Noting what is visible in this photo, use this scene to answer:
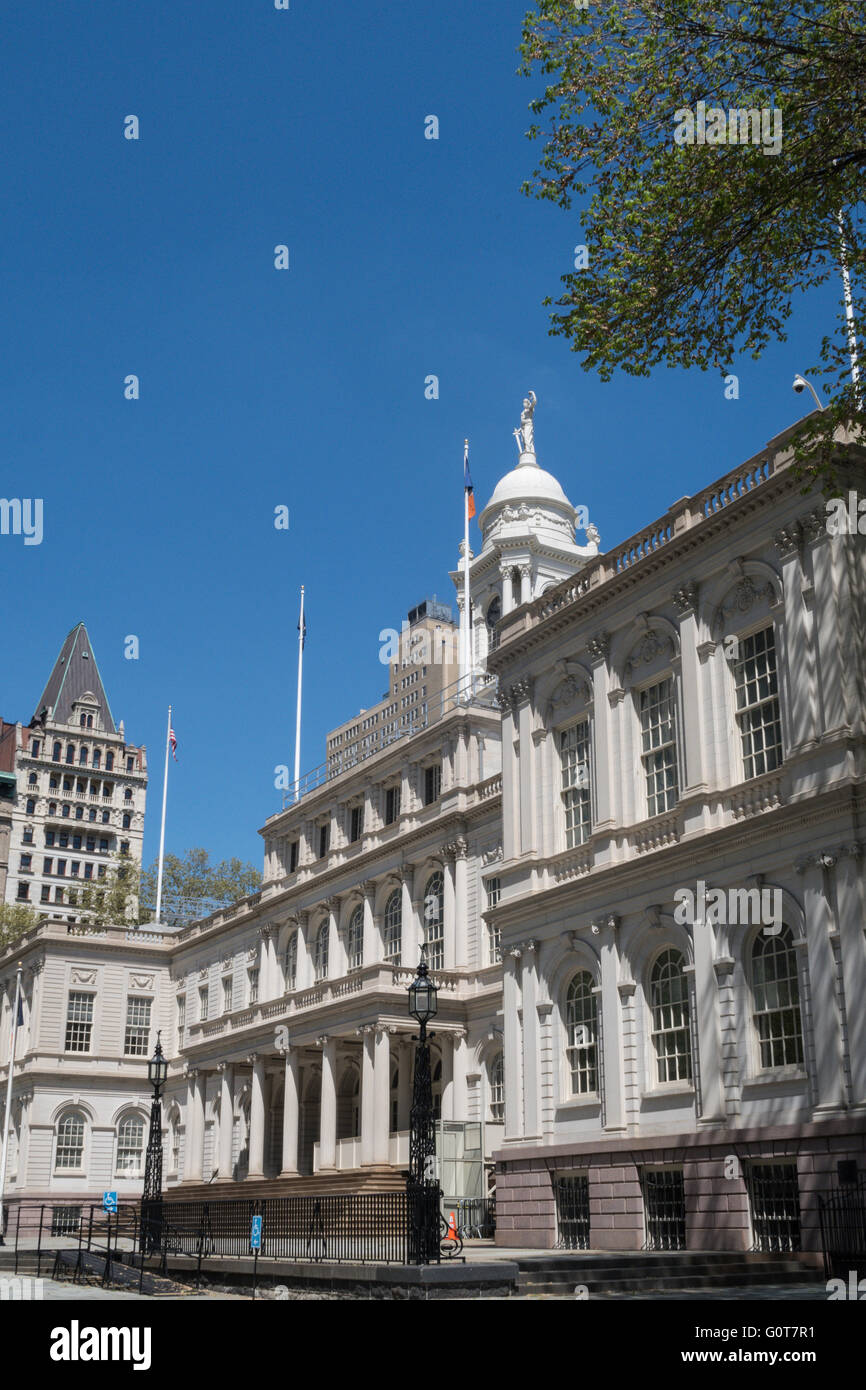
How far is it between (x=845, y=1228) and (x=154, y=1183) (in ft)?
56.9

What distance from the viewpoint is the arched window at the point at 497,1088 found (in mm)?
41844

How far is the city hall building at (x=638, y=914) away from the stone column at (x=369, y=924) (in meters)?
0.08

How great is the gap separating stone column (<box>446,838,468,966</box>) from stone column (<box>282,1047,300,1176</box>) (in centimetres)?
883

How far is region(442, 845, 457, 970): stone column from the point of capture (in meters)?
45.3

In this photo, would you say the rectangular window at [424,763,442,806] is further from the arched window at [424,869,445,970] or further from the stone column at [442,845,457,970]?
the stone column at [442,845,457,970]

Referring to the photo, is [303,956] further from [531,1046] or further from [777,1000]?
[777,1000]

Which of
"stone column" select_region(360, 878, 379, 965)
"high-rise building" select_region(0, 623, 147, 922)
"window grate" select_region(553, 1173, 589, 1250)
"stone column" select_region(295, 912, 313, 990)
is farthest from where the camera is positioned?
"high-rise building" select_region(0, 623, 147, 922)

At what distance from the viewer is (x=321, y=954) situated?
5475 centimetres

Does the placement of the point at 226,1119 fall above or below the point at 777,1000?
below

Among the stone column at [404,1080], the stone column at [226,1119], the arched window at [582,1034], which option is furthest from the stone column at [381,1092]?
the stone column at [226,1119]

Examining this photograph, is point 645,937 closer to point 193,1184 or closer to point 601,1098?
point 601,1098

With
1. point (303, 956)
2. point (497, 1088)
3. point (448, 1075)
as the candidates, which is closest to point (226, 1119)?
point (303, 956)

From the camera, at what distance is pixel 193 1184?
5756 cm

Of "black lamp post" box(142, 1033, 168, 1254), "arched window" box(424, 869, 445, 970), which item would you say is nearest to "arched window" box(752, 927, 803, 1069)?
"black lamp post" box(142, 1033, 168, 1254)
